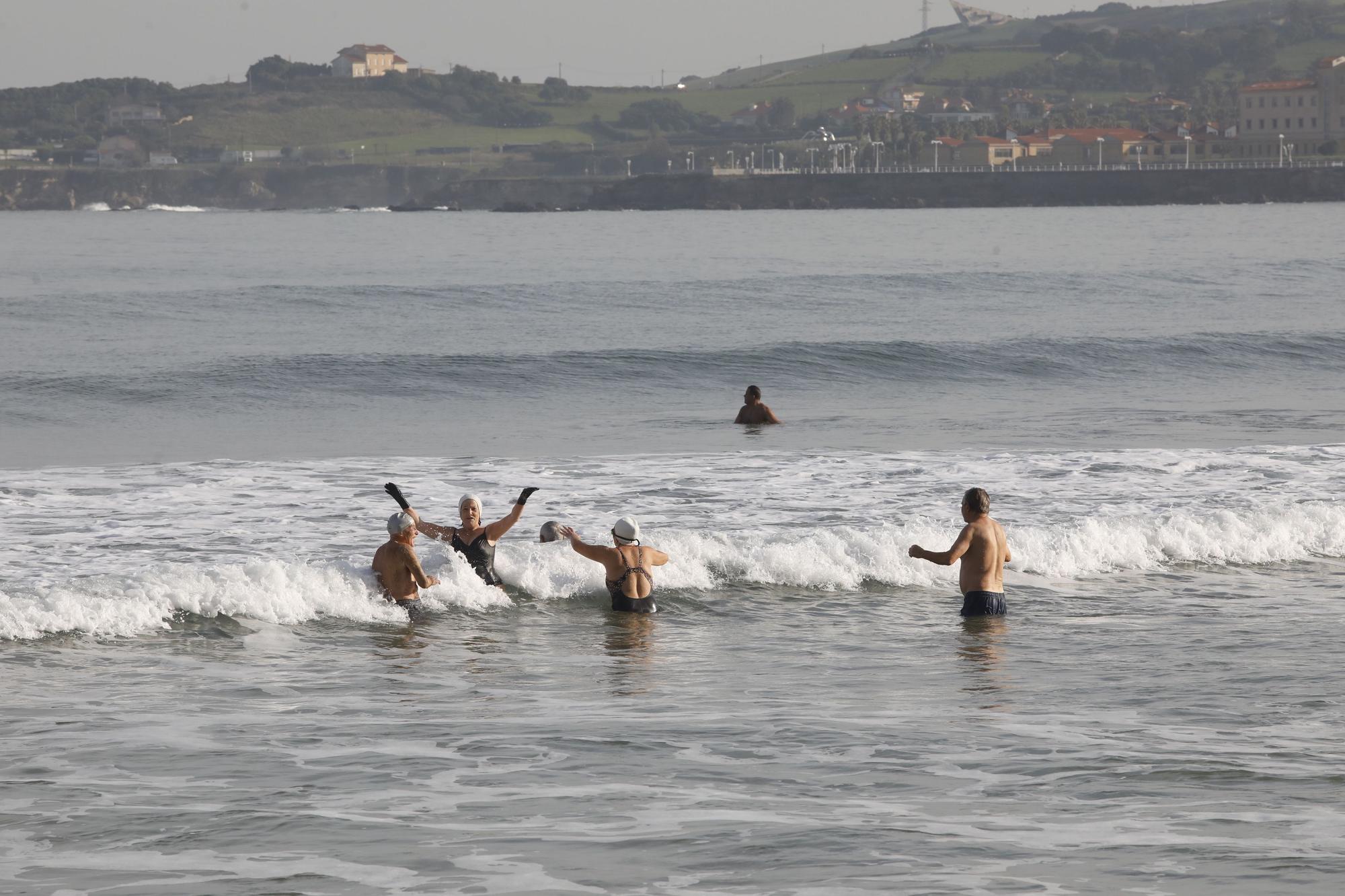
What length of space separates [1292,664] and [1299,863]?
3208 millimetres

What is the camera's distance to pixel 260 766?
672 cm

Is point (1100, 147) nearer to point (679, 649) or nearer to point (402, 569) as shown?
point (402, 569)

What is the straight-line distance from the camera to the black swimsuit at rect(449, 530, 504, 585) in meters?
10.9

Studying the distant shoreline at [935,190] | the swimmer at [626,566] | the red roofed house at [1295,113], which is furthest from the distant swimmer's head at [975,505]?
the red roofed house at [1295,113]

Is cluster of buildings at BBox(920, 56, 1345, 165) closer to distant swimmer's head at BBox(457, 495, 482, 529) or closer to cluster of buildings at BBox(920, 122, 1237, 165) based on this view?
cluster of buildings at BBox(920, 122, 1237, 165)

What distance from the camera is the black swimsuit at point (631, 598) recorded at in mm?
10484

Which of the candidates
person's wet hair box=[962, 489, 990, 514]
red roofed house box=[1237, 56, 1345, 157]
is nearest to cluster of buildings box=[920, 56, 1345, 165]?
red roofed house box=[1237, 56, 1345, 157]

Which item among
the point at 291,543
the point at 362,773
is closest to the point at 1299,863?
the point at 362,773

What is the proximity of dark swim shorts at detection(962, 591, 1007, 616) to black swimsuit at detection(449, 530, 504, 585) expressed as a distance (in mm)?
3366

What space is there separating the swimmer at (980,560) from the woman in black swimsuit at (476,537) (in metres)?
3.00

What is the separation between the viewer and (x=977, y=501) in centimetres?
1011

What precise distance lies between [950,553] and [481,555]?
3.37 meters

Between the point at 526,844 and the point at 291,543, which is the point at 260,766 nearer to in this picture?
the point at 526,844

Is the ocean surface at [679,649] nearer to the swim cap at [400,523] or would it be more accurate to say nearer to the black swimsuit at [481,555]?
the black swimsuit at [481,555]
